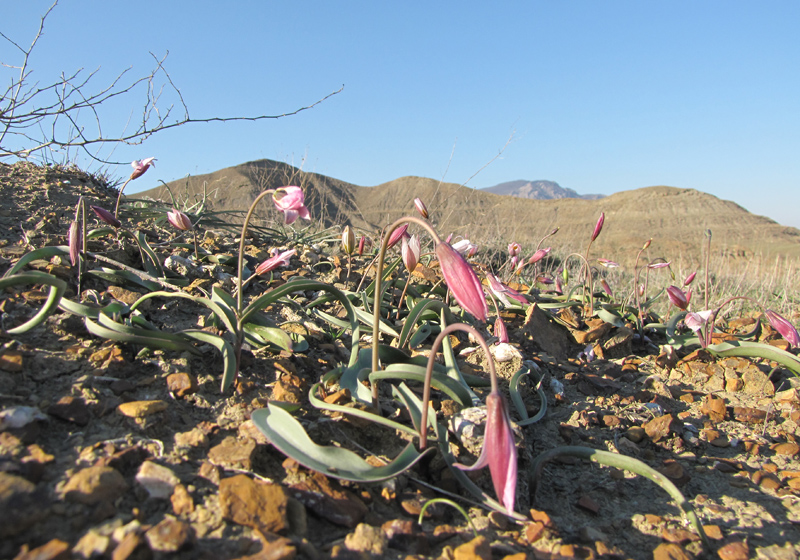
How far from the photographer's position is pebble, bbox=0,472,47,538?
0.96 m

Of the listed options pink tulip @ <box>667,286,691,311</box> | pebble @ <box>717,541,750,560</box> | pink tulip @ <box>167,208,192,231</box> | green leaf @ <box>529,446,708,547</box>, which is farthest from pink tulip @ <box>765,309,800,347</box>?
pink tulip @ <box>167,208,192,231</box>

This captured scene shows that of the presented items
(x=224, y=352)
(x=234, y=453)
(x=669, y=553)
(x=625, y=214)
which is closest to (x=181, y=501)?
(x=234, y=453)

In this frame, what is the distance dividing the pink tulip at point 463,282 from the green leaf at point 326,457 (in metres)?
0.43

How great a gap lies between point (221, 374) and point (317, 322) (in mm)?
714

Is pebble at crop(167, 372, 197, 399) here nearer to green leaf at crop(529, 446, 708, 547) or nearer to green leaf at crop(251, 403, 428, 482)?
green leaf at crop(251, 403, 428, 482)

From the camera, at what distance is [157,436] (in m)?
1.37

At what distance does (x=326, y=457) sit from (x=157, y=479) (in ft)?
1.33

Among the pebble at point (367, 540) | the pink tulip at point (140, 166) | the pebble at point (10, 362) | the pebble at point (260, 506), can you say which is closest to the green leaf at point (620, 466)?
the pebble at point (367, 540)

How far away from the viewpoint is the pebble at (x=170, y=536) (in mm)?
986

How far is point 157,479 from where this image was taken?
46.3 inches

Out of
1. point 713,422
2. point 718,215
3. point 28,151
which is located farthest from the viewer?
point 718,215

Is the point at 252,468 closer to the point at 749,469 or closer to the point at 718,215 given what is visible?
the point at 749,469

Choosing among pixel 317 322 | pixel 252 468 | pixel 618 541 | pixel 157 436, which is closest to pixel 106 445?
pixel 157 436

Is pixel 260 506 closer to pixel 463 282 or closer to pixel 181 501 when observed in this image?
pixel 181 501
